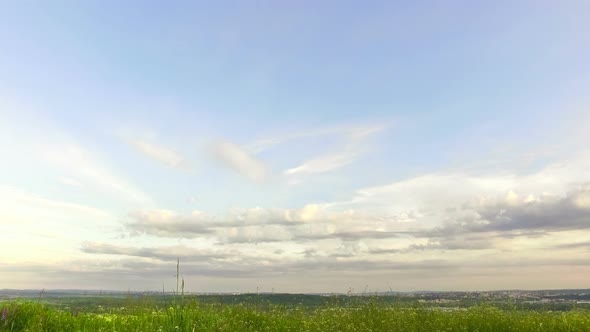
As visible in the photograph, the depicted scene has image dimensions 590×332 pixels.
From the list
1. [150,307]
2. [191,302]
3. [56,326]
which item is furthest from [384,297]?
[56,326]

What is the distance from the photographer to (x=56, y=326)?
11.8 metres

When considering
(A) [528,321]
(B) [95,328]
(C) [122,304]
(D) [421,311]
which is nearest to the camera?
(B) [95,328]

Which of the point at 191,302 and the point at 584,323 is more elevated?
the point at 191,302

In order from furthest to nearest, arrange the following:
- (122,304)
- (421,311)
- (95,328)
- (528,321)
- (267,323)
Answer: (122,304), (421,311), (528,321), (267,323), (95,328)

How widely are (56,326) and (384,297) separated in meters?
12.1

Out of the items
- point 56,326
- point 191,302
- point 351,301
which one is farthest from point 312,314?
point 56,326

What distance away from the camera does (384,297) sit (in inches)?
714

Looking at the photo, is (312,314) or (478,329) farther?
(312,314)

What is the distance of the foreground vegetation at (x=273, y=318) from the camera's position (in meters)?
11.5

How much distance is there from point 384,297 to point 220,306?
686cm

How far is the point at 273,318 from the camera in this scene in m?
14.0

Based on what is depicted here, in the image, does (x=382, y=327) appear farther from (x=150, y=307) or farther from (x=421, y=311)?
(x=150, y=307)

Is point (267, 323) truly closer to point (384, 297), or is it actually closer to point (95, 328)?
point (95, 328)

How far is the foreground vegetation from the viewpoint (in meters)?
11.5
